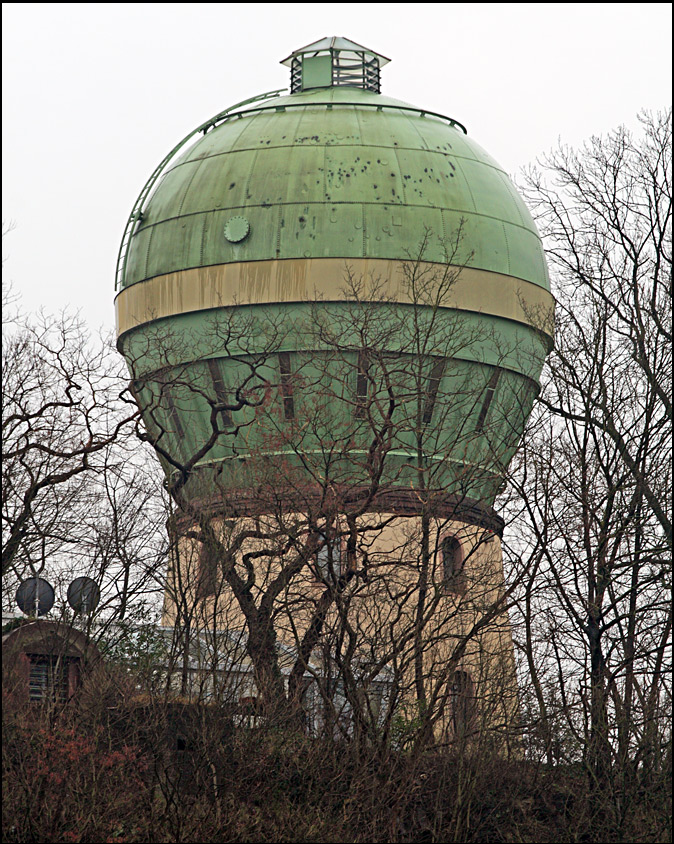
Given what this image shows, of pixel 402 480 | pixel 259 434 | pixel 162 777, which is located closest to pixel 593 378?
pixel 402 480

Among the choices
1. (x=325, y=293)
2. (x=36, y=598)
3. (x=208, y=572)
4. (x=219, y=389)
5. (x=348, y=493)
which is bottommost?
(x=36, y=598)

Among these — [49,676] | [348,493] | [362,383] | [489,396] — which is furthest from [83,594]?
[489,396]

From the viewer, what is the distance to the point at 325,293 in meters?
22.9

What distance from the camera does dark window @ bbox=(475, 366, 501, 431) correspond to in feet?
77.3

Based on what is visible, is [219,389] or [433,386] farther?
[219,389]

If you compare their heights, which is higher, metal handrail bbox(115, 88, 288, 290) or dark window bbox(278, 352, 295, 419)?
metal handrail bbox(115, 88, 288, 290)

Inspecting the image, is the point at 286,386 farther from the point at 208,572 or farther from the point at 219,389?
the point at 208,572

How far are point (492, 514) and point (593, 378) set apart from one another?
9.73 feet

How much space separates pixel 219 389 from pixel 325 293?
2.36 metres

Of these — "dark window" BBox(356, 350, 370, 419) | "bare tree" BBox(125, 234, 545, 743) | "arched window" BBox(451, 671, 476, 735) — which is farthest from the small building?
"dark window" BBox(356, 350, 370, 419)

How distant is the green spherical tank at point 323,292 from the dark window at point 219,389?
0.02m

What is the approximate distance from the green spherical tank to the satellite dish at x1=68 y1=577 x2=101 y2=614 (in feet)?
7.20

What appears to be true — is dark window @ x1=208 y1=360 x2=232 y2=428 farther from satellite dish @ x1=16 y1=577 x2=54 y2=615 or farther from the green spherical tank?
satellite dish @ x1=16 y1=577 x2=54 y2=615

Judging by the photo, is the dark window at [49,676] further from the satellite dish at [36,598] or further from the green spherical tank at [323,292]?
the green spherical tank at [323,292]
